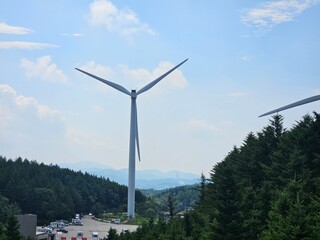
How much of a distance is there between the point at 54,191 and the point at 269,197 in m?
95.9

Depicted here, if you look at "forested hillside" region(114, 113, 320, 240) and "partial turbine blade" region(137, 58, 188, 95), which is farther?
"partial turbine blade" region(137, 58, 188, 95)

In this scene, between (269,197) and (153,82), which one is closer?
(269,197)

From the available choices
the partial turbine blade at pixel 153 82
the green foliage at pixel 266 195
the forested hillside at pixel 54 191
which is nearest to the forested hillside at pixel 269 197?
the green foliage at pixel 266 195

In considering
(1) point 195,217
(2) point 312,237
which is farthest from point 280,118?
(2) point 312,237

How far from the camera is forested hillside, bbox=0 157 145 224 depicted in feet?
399

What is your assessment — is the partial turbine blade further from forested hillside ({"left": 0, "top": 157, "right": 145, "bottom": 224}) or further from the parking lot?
forested hillside ({"left": 0, "top": 157, "right": 145, "bottom": 224})

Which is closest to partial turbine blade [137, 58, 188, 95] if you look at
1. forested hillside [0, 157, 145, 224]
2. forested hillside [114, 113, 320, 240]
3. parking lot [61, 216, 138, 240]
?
parking lot [61, 216, 138, 240]

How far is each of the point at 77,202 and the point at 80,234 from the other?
54.5 meters

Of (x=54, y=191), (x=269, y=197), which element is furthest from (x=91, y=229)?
(x=269, y=197)

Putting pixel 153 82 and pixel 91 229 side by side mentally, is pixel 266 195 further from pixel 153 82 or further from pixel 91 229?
pixel 91 229

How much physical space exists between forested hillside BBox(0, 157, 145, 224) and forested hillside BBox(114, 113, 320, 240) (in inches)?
2681

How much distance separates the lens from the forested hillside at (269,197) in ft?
94.6

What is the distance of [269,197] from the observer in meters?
40.7

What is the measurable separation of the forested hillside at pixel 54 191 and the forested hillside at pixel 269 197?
223 ft
